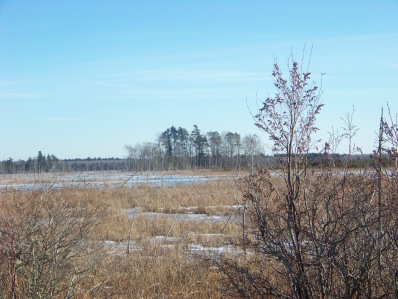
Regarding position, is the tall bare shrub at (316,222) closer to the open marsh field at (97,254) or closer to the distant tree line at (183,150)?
the open marsh field at (97,254)

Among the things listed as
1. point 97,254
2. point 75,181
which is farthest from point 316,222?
point 75,181

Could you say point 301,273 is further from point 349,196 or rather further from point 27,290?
point 27,290

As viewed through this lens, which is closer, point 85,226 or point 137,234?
point 85,226

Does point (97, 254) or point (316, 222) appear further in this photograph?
point (97, 254)

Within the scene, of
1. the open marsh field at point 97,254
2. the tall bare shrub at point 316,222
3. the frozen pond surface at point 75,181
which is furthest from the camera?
the frozen pond surface at point 75,181

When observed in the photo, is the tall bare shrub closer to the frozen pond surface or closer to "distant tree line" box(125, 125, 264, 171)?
the frozen pond surface

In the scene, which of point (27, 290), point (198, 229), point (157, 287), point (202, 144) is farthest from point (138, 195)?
point (202, 144)

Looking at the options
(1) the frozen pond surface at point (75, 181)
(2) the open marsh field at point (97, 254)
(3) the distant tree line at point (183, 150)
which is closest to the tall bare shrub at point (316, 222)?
(2) the open marsh field at point (97, 254)

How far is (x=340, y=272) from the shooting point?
369 centimetres

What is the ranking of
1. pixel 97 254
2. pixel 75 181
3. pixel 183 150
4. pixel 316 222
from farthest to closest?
pixel 183 150
pixel 75 181
pixel 97 254
pixel 316 222

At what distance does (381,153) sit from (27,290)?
376 centimetres

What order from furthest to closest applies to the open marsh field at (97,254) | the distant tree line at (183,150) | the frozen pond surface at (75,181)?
the distant tree line at (183,150), the frozen pond surface at (75,181), the open marsh field at (97,254)

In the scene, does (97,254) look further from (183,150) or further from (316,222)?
(183,150)

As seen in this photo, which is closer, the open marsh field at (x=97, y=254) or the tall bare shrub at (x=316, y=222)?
the tall bare shrub at (x=316, y=222)
